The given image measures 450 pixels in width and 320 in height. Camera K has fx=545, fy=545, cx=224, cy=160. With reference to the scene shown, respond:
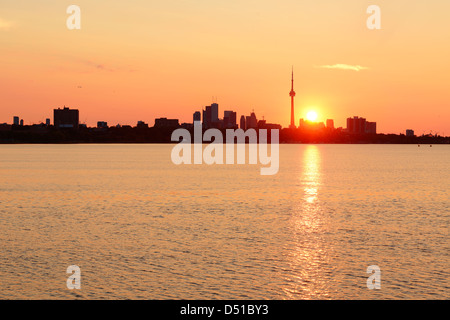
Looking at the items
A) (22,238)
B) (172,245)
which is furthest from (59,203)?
(172,245)

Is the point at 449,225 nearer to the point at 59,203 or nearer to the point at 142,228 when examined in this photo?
the point at 142,228

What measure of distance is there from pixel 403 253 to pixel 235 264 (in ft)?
36.0

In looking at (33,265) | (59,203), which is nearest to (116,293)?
(33,265)

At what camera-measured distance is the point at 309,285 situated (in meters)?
26.5

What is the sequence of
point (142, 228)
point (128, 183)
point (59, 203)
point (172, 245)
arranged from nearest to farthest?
point (172, 245)
point (142, 228)
point (59, 203)
point (128, 183)

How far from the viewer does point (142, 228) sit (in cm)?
4322

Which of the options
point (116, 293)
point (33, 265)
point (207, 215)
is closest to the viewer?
point (116, 293)

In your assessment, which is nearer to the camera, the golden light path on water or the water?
the golden light path on water

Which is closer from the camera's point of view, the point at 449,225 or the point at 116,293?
the point at 116,293

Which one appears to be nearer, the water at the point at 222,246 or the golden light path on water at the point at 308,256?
the golden light path on water at the point at 308,256

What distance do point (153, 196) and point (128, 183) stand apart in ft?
71.6

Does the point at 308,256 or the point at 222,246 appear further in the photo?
the point at 222,246
